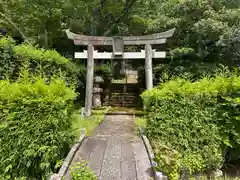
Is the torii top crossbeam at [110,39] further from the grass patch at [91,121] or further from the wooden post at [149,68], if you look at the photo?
the grass patch at [91,121]

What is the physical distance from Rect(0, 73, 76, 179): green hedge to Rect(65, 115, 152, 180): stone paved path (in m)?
0.59

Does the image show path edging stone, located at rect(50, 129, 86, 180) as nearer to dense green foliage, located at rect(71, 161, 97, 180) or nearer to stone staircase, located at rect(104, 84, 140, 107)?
dense green foliage, located at rect(71, 161, 97, 180)

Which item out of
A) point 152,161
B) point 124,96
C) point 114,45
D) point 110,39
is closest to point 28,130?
point 152,161

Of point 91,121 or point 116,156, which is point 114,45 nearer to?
point 91,121

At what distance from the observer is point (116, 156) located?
15.1 feet

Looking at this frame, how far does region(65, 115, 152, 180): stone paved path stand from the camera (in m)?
3.83

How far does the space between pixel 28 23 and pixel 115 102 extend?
6.62 meters

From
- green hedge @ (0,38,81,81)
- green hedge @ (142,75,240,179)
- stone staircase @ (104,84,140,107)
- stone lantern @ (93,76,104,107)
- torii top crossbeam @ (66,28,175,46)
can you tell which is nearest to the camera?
green hedge @ (142,75,240,179)

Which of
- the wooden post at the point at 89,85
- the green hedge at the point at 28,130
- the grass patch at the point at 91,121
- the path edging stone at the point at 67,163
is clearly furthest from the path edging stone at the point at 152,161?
A: the wooden post at the point at 89,85

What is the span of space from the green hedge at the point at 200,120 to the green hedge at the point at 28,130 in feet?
7.47

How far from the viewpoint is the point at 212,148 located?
475cm

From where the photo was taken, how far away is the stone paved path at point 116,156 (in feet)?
12.6

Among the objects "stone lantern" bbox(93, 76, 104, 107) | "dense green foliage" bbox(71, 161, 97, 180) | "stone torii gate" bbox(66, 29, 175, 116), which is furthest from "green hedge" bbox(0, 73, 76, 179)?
"stone lantern" bbox(93, 76, 104, 107)

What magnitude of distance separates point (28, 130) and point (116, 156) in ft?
6.01
